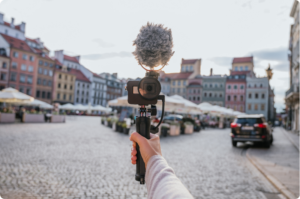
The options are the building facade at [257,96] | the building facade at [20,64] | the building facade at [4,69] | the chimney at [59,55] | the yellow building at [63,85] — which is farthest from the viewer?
the chimney at [59,55]

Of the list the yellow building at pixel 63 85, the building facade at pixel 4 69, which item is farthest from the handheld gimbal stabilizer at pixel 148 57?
the yellow building at pixel 63 85

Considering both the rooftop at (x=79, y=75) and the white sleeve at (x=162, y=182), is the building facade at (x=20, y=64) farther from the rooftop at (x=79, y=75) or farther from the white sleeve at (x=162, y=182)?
the white sleeve at (x=162, y=182)

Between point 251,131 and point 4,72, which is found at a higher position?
point 4,72

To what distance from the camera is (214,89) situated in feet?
261

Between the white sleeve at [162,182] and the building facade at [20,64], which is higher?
the building facade at [20,64]

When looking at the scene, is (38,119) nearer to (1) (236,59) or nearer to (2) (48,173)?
(2) (48,173)

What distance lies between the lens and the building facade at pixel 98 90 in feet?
294

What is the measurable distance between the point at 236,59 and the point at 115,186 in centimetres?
8472

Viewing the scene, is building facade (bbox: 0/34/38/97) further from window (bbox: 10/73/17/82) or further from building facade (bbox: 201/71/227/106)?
building facade (bbox: 201/71/227/106)

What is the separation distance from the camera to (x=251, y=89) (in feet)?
244

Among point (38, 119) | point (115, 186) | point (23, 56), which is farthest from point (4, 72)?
point (115, 186)

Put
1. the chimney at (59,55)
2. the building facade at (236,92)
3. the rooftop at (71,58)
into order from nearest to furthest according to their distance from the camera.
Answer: the building facade at (236,92), the chimney at (59,55), the rooftop at (71,58)

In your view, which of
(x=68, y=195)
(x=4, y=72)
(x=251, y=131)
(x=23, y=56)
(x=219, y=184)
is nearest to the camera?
(x=68, y=195)

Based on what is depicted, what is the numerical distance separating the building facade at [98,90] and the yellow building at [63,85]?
32.5 ft
